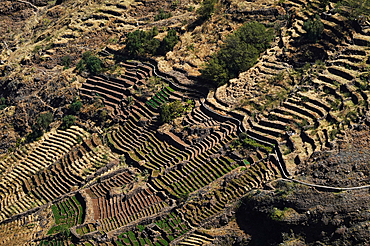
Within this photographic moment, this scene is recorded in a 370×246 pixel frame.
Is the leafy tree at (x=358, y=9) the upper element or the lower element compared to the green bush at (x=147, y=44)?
upper

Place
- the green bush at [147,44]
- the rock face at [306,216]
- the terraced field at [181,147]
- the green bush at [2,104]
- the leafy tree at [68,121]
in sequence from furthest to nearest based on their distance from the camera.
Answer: the green bush at [2,104] → the green bush at [147,44] → the leafy tree at [68,121] → the terraced field at [181,147] → the rock face at [306,216]

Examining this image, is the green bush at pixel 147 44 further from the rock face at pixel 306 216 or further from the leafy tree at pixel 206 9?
the rock face at pixel 306 216

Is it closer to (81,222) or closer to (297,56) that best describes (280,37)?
(297,56)

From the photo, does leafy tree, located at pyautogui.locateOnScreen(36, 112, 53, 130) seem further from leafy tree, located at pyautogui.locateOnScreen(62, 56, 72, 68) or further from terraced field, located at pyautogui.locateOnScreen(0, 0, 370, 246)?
leafy tree, located at pyautogui.locateOnScreen(62, 56, 72, 68)

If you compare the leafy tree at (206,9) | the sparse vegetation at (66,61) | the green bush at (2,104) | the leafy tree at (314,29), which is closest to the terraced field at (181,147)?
the leafy tree at (314,29)

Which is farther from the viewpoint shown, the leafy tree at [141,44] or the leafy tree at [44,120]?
the leafy tree at [141,44]

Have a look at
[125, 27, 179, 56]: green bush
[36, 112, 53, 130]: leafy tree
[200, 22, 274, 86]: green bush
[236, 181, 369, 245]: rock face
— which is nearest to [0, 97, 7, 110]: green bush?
[36, 112, 53, 130]: leafy tree
